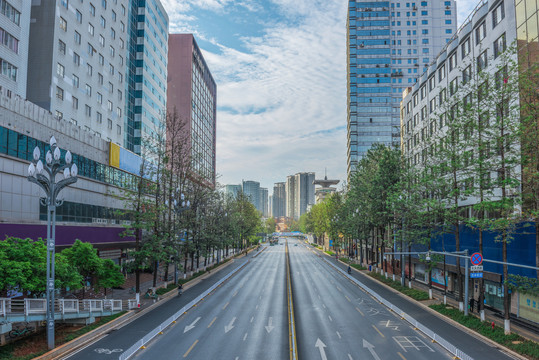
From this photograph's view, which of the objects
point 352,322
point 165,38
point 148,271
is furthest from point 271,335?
point 165,38

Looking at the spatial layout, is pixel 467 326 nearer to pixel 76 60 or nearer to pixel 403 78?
pixel 76 60

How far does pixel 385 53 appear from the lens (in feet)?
465

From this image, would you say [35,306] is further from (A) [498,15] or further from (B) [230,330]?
(A) [498,15]

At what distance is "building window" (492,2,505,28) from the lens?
33312 mm

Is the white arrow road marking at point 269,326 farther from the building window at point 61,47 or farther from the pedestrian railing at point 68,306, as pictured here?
the building window at point 61,47

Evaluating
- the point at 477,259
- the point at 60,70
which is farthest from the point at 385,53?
the point at 477,259

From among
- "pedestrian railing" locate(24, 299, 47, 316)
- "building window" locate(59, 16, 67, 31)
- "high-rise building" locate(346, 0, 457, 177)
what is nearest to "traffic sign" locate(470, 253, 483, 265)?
"pedestrian railing" locate(24, 299, 47, 316)

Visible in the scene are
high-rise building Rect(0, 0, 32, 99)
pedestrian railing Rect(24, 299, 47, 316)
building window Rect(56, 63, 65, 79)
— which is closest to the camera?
pedestrian railing Rect(24, 299, 47, 316)

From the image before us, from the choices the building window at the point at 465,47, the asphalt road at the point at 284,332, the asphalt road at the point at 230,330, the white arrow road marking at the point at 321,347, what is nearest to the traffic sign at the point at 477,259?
the asphalt road at the point at 284,332

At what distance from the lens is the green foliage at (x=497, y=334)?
2172 cm

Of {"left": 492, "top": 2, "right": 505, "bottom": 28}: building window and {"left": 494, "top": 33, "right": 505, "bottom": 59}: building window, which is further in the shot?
{"left": 492, "top": 2, "right": 505, "bottom": 28}: building window

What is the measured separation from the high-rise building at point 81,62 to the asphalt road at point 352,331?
36.0 metres

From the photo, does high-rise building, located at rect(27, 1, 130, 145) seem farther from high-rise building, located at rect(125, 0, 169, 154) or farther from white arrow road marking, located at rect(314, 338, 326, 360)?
white arrow road marking, located at rect(314, 338, 326, 360)

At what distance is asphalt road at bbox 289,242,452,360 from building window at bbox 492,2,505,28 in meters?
25.7
